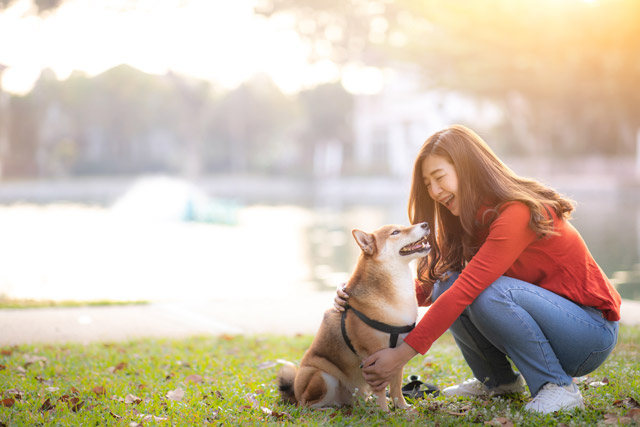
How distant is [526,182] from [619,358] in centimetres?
194

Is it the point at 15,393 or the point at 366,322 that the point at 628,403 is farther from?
the point at 15,393

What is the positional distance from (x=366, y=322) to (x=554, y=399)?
1009 mm

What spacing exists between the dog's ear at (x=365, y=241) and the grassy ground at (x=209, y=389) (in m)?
0.84

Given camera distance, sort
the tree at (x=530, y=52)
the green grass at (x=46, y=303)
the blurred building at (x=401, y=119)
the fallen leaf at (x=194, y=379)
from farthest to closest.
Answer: the blurred building at (x=401, y=119)
the tree at (x=530, y=52)
the green grass at (x=46, y=303)
the fallen leaf at (x=194, y=379)

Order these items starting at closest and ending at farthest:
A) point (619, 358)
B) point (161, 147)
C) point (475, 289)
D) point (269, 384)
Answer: point (475, 289), point (269, 384), point (619, 358), point (161, 147)

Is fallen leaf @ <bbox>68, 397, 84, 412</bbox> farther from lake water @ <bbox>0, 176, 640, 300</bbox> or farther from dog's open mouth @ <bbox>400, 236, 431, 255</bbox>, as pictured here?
lake water @ <bbox>0, 176, 640, 300</bbox>

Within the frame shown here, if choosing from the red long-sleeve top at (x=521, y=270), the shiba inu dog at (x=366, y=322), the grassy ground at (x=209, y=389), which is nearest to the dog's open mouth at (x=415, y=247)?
the shiba inu dog at (x=366, y=322)

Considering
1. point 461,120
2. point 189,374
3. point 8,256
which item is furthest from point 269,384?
point 461,120

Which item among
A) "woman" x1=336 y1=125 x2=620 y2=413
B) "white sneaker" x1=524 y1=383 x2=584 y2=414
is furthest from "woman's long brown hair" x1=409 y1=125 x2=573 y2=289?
"white sneaker" x1=524 y1=383 x2=584 y2=414

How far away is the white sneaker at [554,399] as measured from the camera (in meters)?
3.22

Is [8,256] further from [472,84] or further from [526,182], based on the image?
[472,84]

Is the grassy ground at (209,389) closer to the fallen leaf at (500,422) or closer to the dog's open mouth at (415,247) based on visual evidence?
the fallen leaf at (500,422)

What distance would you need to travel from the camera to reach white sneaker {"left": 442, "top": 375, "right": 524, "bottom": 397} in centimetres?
372

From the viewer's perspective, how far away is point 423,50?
28.3 meters
